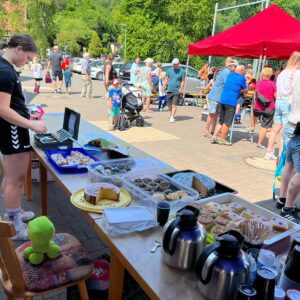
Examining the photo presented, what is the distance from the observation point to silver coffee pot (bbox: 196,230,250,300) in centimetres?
119

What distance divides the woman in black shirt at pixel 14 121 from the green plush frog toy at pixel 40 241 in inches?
34.7

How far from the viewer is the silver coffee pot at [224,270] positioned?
119 centimetres

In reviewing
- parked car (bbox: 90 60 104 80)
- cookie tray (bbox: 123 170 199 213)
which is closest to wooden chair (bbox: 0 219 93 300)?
cookie tray (bbox: 123 170 199 213)

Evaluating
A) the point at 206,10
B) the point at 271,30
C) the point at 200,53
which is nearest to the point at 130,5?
the point at 206,10

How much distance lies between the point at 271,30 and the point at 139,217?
4.97 m

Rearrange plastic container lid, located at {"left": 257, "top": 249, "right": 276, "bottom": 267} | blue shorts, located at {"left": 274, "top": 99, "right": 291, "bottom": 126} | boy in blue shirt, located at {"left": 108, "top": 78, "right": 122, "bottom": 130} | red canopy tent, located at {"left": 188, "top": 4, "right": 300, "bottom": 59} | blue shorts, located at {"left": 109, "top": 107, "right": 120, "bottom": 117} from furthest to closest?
1. blue shorts, located at {"left": 109, "top": 107, "right": 120, "bottom": 117}
2. boy in blue shirt, located at {"left": 108, "top": 78, "right": 122, "bottom": 130}
3. red canopy tent, located at {"left": 188, "top": 4, "right": 300, "bottom": 59}
4. blue shorts, located at {"left": 274, "top": 99, "right": 291, "bottom": 126}
5. plastic container lid, located at {"left": 257, "top": 249, "right": 276, "bottom": 267}

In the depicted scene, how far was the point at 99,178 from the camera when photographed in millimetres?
A: 2271

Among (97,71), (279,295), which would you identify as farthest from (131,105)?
(97,71)

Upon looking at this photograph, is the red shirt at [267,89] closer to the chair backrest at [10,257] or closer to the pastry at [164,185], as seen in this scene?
the pastry at [164,185]

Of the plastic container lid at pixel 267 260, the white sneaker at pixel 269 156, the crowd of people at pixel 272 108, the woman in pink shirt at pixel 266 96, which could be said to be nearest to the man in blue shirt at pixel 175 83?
the crowd of people at pixel 272 108

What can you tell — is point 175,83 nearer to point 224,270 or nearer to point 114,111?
point 114,111

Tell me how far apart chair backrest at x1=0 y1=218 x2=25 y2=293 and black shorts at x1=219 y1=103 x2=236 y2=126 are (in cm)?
564

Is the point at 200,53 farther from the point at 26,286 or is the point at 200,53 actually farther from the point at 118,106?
the point at 26,286

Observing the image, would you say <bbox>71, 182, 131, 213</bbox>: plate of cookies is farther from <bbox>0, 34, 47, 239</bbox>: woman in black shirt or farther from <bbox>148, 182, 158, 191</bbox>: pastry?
<bbox>0, 34, 47, 239</bbox>: woman in black shirt
